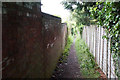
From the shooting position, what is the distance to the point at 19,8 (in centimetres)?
179

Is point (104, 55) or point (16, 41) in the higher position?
point (16, 41)

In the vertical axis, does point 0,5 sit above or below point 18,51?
above

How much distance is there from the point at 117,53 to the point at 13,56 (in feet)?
8.98

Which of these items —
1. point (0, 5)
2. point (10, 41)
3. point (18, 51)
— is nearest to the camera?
point (0, 5)

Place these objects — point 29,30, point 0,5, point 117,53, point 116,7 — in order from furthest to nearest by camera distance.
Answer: point 117,53 < point 116,7 < point 29,30 < point 0,5

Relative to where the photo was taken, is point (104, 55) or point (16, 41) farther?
point (104, 55)

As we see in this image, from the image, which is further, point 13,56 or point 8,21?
point 13,56

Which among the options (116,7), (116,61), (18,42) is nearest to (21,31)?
(18,42)

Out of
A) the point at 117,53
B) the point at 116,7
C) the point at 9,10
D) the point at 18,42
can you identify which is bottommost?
the point at 117,53

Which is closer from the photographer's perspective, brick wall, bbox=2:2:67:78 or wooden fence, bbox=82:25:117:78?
brick wall, bbox=2:2:67:78

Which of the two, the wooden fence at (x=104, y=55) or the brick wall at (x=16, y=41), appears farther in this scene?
the wooden fence at (x=104, y=55)

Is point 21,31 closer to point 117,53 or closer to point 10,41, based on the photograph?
point 10,41

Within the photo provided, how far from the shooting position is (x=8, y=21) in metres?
1.49

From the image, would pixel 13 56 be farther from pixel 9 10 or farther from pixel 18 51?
Answer: pixel 9 10
